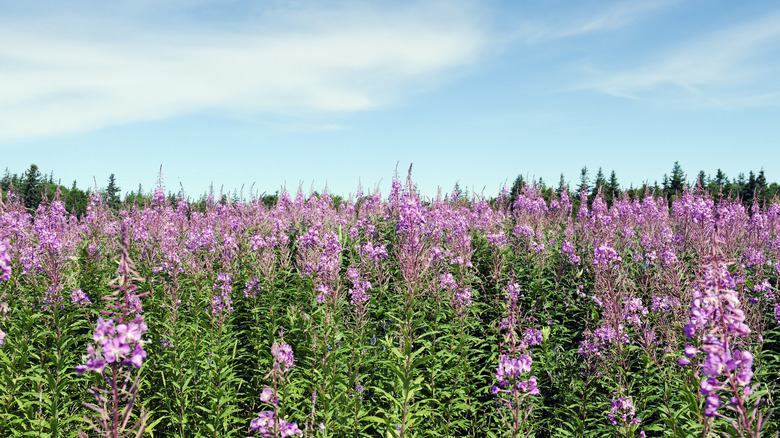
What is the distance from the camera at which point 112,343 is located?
223cm

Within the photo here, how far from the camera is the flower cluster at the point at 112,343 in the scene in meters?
2.20

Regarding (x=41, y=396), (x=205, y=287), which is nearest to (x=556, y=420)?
(x=205, y=287)

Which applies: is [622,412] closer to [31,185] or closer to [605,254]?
[605,254]

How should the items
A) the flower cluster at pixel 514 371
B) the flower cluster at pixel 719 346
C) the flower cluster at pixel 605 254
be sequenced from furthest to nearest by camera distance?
the flower cluster at pixel 605 254, the flower cluster at pixel 514 371, the flower cluster at pixel 719 346

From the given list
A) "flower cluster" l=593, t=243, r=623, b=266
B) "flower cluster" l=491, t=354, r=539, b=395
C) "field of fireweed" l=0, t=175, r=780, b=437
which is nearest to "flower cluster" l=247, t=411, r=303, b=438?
"field of fireweed" l=0, t=175, r=780, b=437

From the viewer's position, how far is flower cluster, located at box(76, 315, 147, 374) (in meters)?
2.20

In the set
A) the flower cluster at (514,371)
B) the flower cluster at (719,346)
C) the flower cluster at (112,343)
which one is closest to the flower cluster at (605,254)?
the flower cluster at (514,371)

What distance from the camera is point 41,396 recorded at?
5.42m

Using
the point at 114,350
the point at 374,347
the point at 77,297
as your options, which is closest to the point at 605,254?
the point at 374,347

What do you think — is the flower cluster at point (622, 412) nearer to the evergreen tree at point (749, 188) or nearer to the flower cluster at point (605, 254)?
the flower cluster at point (605, 254)

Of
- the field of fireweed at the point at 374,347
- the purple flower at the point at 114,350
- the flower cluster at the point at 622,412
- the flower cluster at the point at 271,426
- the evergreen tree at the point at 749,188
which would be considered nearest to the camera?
the purple flower at the point at 114,350

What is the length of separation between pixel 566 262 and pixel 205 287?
707 cm

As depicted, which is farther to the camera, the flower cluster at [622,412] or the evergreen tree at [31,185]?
the evergreen tree at [31,185]

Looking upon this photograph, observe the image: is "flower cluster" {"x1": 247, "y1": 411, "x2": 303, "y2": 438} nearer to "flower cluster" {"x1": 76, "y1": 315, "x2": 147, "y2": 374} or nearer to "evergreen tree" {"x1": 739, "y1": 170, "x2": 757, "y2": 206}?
→ "flower cluster" {"x1": 76, "y1": 315, "x2": 147, "y2": 374}
